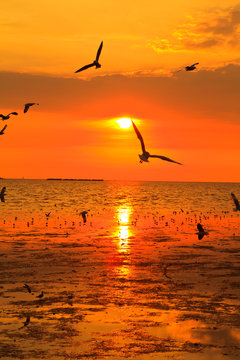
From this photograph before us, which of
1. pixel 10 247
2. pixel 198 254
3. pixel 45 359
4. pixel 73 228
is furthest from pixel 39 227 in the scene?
pixel 45 359

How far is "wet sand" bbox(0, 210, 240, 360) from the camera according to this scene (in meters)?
17.6

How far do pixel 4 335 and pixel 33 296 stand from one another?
18.7 feet

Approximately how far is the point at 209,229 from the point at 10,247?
2877cm

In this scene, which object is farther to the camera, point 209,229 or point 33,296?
point 209,229

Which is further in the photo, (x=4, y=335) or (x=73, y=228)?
(x=73, y=228)

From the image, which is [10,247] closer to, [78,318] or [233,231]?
[78,318]

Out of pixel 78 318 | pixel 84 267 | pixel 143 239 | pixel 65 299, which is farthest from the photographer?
pixel 143 239

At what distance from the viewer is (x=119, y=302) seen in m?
23.2

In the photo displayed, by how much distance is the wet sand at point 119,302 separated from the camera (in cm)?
1764

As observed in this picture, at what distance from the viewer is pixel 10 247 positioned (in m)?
42.2

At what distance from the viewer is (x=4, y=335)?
1839cm

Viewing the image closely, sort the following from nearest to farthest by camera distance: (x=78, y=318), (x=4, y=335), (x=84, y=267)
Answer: (x=4, y=335) < (x=78, y=318) < (x=84, y=267)

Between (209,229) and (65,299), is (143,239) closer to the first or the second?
(209,229)

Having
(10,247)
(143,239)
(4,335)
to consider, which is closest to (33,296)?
(4,335)
